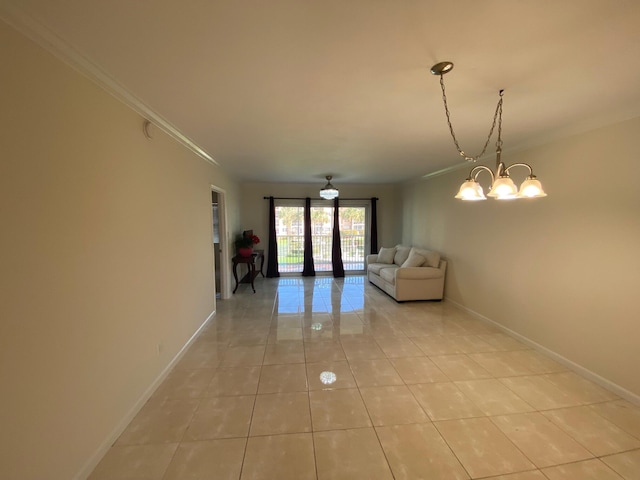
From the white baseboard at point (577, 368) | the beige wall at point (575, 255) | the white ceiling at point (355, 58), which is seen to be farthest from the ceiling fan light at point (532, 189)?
the white baseboard at point (577, 368)

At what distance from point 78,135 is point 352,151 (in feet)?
9.01

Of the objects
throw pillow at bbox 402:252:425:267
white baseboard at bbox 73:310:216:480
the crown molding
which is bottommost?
white baseboard at bbox 73:310:216:480

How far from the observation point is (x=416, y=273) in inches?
185

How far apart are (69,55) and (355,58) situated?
4.98 ft

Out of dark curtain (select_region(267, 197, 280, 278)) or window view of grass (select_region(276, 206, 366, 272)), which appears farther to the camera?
window view of grass (select_region(276, 206, 366, 272))

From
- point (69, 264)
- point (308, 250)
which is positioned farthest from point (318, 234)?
point (69, 264)

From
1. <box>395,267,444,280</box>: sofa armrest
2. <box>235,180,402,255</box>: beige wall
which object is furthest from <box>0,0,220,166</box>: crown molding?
<box>235,180,402,255</box>: beige wall

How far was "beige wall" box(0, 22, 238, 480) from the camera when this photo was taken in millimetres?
1158

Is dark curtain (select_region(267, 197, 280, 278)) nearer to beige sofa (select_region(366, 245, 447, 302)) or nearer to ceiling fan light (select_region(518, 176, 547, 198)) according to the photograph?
beige sofa (select_region(366, 245, 447, 302))

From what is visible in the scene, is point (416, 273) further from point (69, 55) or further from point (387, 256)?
point (69, 55)

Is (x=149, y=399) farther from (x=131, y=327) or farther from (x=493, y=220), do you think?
(x=493, y=220)

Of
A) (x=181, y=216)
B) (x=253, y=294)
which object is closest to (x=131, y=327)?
(x=181, y=216)

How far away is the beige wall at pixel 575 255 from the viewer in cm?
223

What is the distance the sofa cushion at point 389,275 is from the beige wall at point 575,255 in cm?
133
